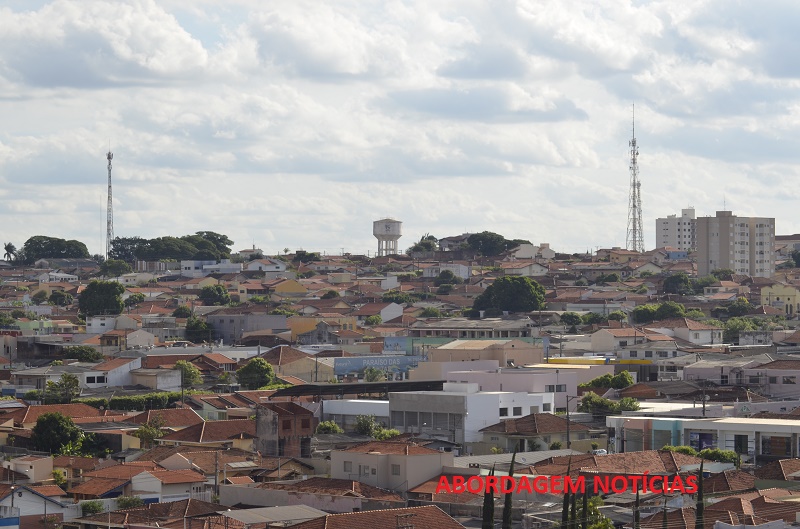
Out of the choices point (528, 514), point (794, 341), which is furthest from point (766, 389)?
point (528, 514)

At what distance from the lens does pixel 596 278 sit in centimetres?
10750

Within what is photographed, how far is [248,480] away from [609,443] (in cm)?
1008

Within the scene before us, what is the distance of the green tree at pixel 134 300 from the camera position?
3546 inches

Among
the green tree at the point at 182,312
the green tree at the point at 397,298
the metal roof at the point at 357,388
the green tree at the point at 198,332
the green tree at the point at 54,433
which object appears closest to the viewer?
the green tree at the point at 54,433

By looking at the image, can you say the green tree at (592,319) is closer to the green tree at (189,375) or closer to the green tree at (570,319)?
the green tree at (570,319)

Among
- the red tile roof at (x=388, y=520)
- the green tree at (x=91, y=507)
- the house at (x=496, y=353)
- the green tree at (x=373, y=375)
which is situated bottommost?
the green tree at (x=91, y=507)

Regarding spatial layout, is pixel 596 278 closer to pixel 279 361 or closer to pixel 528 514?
pixel 279 361

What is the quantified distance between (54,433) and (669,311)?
151 feet

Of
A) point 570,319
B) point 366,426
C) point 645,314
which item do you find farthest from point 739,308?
point 366,426

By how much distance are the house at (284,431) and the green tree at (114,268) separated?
74.8 metres

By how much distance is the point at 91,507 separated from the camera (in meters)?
31.6

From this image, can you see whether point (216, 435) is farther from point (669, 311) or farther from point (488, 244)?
point (488, 244)

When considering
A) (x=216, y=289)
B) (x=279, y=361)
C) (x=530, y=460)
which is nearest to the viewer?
(x=530, y=460)

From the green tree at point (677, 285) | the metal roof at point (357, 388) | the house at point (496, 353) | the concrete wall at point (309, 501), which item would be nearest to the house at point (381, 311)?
the green tree at point (677, 285)
